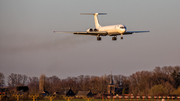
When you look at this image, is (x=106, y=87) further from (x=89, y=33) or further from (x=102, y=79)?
(x=89, y=33)

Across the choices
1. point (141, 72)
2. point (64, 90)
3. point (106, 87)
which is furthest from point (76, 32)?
point (106, 87)

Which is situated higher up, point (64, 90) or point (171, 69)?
point (171, 69)

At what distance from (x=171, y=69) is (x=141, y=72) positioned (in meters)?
17.2

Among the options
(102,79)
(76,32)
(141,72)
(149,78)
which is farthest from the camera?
(102,79)

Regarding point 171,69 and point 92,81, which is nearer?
point 171,69

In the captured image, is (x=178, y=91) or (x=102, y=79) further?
(x=102, y=79)

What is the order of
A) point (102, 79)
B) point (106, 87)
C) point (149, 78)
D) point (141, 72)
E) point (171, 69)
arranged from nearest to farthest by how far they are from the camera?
point (149, 78)
point (171, 69)
point (141, 72)
point (106, 87)
point (102, 79)

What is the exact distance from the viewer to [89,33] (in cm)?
7181

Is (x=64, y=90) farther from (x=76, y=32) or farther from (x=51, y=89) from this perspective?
(x=76, y=32)

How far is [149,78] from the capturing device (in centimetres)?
11812

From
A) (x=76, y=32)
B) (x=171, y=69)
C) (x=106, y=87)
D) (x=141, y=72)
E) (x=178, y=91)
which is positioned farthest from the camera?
(x=106, y=87)

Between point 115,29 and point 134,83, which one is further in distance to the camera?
point 134,83

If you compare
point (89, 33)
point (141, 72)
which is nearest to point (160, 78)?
point (141, 72)

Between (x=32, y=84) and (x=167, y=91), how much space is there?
75.2m
